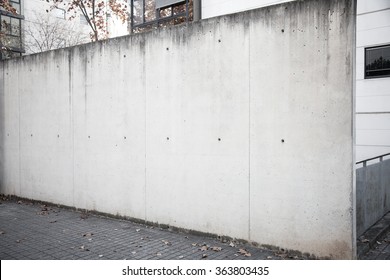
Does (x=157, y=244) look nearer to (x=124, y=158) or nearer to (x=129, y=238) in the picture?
(x=129, y=238)

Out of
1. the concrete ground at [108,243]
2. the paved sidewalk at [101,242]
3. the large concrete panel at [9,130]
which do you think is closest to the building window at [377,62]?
the concrete ground at [108,243]

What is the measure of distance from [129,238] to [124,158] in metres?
1.92

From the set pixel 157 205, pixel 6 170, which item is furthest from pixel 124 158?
pixel 6 170

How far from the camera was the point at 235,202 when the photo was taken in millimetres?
6141

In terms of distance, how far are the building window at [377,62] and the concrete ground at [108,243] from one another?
16.9 ft

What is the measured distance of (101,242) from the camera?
6.23 m

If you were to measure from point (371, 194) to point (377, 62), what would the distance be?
4601mm

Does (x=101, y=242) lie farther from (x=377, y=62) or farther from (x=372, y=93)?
(x=377, y=62)

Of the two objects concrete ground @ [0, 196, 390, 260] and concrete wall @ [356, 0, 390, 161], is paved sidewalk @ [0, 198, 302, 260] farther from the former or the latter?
concrete wall @ [356, 0, 390, 161]

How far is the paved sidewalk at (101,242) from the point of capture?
5555 millimetres

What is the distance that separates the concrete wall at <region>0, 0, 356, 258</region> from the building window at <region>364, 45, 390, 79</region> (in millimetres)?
5469

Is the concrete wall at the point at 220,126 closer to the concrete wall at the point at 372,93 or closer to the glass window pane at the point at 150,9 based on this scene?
the concrete wall at the point at 372,93

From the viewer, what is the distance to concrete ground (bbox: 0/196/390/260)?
5.54m
